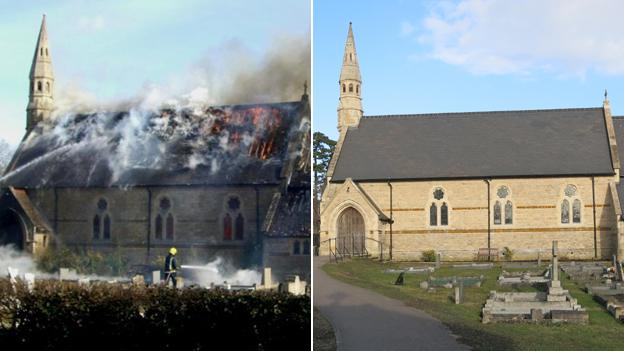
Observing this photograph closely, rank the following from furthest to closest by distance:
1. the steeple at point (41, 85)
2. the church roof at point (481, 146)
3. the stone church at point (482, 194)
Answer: the church roof at point (481, 146)
the stone church at point (482, 194)
the steeple at point (41, 85)

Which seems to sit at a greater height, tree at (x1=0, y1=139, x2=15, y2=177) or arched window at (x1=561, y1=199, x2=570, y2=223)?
tree at (x1=0, y1=139, x2=15, y2=177)

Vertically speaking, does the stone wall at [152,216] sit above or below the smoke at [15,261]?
above

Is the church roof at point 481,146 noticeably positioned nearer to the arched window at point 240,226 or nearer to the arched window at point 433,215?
the arched window at point 433,215

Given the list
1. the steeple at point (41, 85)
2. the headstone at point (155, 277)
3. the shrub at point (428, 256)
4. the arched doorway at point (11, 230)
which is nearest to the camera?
the headstone at point (155, 277)

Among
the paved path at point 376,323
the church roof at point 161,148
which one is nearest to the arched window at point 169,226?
the church roof at point 161,148

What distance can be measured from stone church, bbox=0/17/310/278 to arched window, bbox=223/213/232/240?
12 mm

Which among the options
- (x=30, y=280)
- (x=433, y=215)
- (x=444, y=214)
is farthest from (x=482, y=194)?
(x=30, y=280)

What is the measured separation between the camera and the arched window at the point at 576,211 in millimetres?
31312

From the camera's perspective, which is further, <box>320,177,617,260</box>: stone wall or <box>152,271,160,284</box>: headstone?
<box>320,177,617,260</box>: stone wall

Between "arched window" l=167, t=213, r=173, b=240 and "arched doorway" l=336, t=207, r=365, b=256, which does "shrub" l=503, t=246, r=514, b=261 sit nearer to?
"arched doorway" l=336, t=207, r=365, b=256

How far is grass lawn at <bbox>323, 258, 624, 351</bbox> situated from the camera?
41.5 ft

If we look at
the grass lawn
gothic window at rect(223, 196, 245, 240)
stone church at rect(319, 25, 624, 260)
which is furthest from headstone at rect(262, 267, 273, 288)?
stone church at rect(319, 25, 624, 260)

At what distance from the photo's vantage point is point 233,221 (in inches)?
364

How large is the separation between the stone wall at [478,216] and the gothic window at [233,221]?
20.6 m
